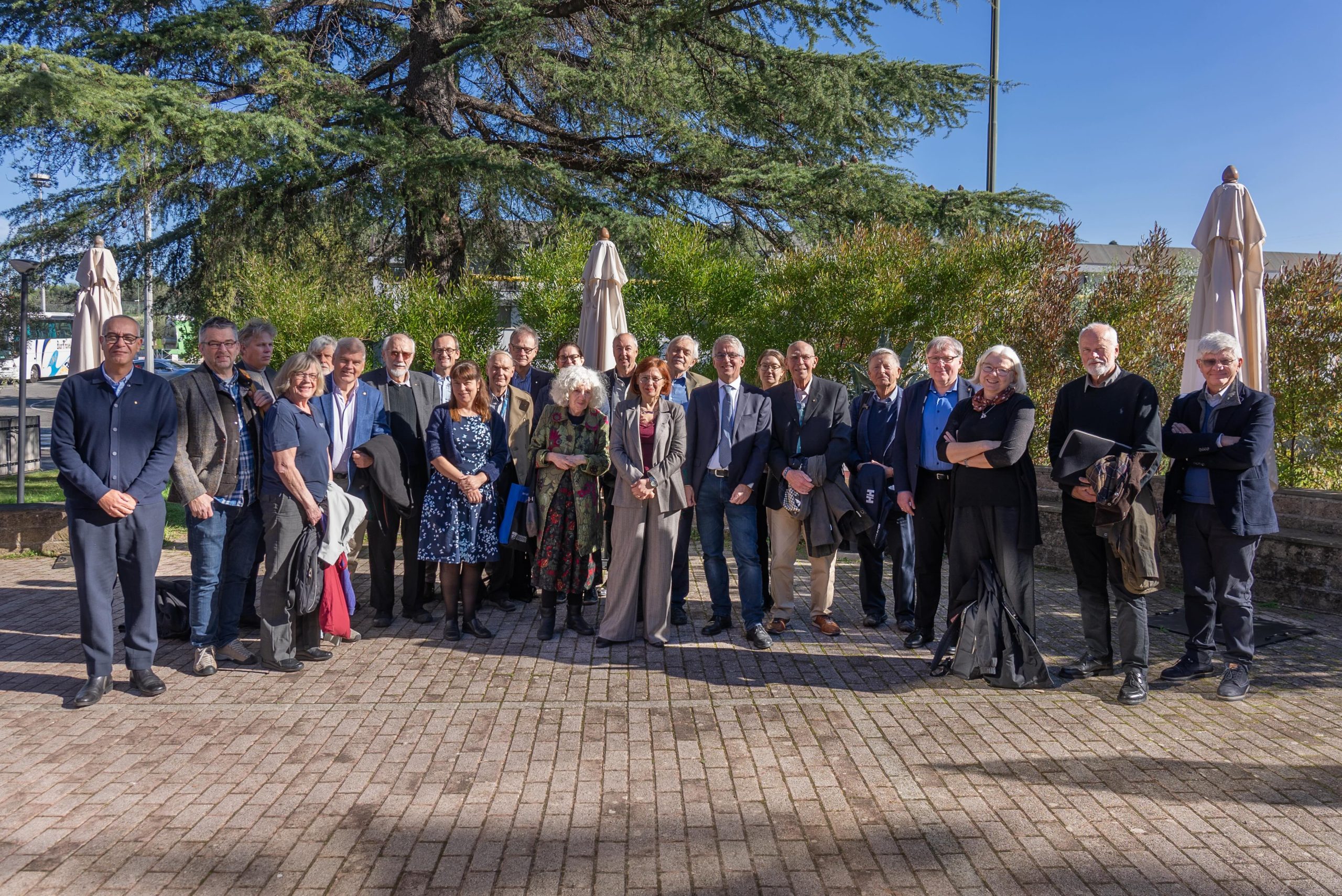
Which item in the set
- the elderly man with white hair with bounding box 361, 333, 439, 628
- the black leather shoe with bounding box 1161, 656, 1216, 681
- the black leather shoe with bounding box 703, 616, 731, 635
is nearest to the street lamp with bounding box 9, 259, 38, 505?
the elderly man with white hair with bounding box 361, 333, 439, 628

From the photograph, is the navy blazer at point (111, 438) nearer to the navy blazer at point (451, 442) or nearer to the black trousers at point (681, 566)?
the navy blazer at point (451, 442)

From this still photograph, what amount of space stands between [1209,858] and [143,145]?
42.8 ft

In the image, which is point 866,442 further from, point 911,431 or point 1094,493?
point 1094,493

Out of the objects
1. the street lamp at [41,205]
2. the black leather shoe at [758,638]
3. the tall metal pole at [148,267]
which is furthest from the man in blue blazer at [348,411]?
the street lamp at [41,205]

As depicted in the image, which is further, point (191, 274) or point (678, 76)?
point (191, 274)

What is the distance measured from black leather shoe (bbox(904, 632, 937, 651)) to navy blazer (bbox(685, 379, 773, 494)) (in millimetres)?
1452

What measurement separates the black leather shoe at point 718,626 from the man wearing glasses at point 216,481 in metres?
3.02

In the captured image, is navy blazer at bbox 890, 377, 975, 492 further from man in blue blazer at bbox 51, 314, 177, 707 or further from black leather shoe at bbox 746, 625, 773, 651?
man in blue blazer at bbox 51, 314, 177, 707

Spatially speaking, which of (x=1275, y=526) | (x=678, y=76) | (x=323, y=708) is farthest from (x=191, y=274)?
(x=1275, y=526)

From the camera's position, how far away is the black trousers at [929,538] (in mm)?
6277

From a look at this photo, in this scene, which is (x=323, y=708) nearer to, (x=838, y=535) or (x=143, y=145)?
(x=838, y=535)

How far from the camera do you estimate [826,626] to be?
263 inches

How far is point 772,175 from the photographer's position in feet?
48.2

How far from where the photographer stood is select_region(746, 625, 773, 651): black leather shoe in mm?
6234
